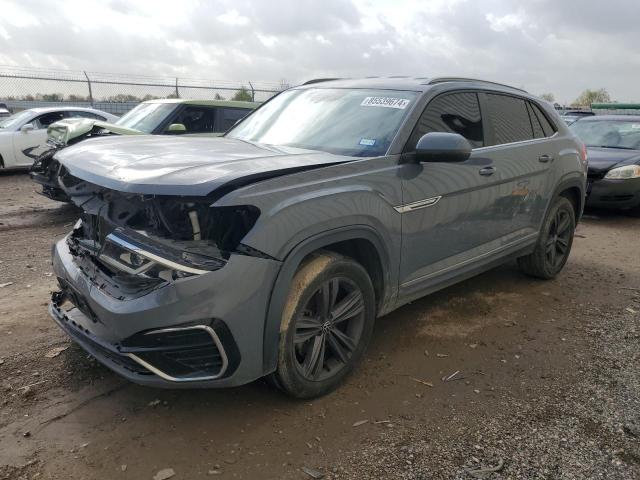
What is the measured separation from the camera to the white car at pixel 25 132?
10.9 m

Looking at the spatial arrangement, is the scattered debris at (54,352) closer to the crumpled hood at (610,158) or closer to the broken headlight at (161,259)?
the broken headlight at (161,259)

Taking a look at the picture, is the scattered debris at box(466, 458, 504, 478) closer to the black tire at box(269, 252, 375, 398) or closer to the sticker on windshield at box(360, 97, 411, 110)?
the black tire at box(269, 252, 375, 398)

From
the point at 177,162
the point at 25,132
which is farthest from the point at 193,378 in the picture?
the point at 25,132

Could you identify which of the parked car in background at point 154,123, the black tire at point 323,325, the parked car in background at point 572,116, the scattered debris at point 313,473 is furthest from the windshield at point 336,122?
the parked car in background at point 572,116

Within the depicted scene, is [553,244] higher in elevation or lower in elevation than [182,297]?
lower

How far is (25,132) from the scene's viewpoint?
1112cm

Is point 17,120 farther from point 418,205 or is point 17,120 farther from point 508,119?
point 418,205

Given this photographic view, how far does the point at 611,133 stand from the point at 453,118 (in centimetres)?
725

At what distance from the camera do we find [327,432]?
2.78 meters

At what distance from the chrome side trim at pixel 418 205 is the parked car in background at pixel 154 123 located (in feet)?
15.4

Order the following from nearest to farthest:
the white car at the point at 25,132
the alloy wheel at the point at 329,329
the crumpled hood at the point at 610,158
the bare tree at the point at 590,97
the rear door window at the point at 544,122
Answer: the alloy wheel at the point at 329,329 → the rear door window at the point at 544,122 → the crumpled hood at the point at 610,158 → the white car at the point at 25,132 → the bare tree at the point at 590,97

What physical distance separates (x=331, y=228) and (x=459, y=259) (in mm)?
1453

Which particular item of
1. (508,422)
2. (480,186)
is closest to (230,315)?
(508,422)

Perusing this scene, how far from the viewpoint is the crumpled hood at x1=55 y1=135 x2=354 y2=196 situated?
2.47 metres
